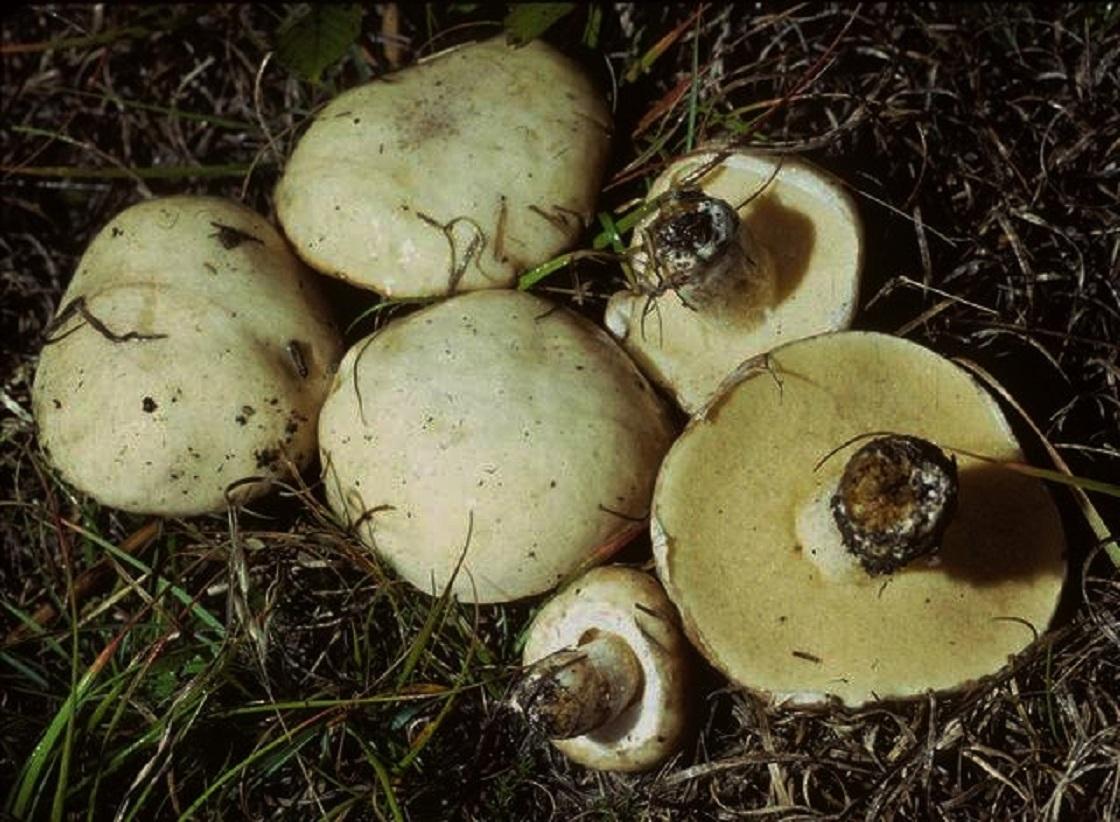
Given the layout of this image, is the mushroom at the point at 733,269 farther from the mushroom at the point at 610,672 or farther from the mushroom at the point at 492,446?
the mushroom at the point at 610,672

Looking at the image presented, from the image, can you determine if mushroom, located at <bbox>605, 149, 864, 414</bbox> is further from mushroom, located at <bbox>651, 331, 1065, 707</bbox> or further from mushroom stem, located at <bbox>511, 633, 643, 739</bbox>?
mushroom stem, located at <bbox>511, 633, 643, 739</bbox>

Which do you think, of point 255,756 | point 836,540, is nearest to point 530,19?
point 836,540

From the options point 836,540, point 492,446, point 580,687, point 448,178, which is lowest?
point 580,687

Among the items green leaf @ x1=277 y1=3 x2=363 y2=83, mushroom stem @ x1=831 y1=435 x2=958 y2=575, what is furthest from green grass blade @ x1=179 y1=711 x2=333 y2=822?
green leaf @ x1=277 y1=3 x2=363 y2=83

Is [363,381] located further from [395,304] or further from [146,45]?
[146,45]

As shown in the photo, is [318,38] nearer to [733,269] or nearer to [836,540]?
[733,269]

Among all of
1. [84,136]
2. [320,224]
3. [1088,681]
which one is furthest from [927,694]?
[84,136]
